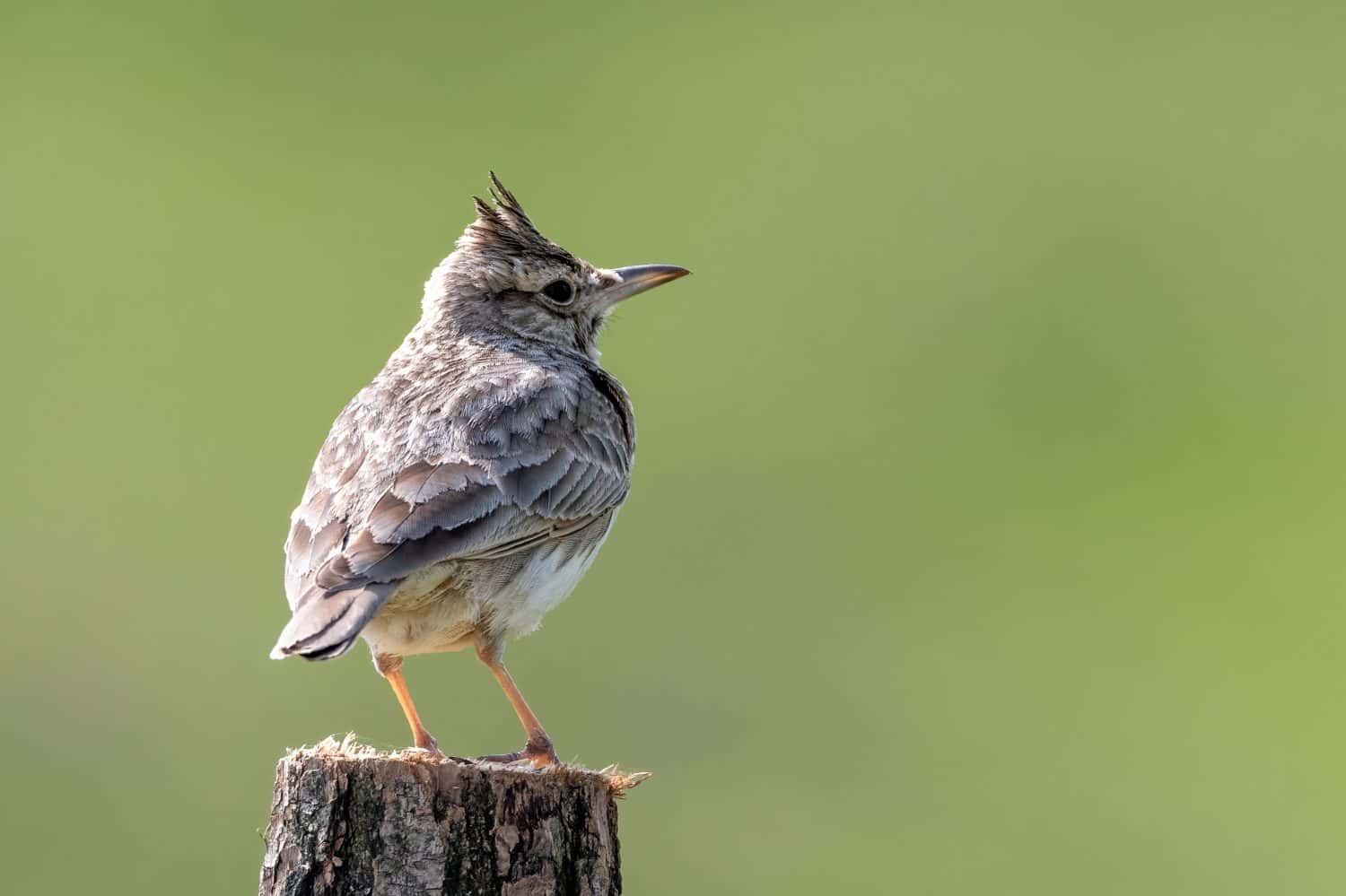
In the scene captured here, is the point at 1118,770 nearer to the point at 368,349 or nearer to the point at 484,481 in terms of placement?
the point at 368,349

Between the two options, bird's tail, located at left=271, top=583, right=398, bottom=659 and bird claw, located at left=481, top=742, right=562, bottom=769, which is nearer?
bird's tail, located at left=271, top=583, right=398, bottom=659

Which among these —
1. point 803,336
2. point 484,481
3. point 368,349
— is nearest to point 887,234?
point 803,336

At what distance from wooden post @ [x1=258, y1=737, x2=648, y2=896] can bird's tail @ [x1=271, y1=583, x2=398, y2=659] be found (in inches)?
13.8

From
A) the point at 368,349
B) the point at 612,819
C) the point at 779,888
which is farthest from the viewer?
the point at 368,349

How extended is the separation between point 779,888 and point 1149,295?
13.6 m

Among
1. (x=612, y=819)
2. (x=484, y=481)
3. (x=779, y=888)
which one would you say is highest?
(x=484, y=481)

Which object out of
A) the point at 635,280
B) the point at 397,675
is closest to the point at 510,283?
the point at 635,280

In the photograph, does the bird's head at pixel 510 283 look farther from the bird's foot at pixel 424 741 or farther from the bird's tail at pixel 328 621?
the bird's tail at pixel 328 621

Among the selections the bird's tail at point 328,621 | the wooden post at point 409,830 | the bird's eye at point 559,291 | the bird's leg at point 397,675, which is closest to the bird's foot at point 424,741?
the bird's leg at point 397,675

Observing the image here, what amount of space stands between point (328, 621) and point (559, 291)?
348cm

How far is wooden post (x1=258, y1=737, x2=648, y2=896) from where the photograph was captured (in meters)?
7.23

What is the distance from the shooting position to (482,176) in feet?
96.0

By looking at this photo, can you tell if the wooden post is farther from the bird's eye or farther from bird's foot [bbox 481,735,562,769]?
the bird's eye

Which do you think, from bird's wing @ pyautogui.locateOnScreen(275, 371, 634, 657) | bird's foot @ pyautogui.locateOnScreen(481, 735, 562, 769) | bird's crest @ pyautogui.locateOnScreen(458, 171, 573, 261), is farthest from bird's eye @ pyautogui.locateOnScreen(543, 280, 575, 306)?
bird's foot @ pyautogui.locateOnScreen(481, 735, 562, 769)
